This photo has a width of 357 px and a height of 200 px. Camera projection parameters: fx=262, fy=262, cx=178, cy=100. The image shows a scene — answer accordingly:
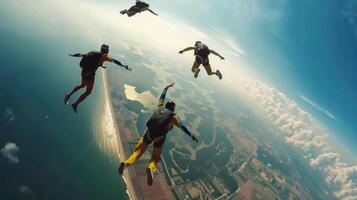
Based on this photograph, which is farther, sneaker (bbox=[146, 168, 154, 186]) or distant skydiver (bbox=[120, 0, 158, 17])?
distant skydiver (bbox=[120, 0, 158, 17])

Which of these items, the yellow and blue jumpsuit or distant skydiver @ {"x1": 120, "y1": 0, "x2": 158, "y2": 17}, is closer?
the yellow and blue jumpsuit

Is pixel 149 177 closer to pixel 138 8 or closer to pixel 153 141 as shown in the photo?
pixel 153 141

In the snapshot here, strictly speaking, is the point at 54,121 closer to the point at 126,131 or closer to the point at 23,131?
the point at 23,131

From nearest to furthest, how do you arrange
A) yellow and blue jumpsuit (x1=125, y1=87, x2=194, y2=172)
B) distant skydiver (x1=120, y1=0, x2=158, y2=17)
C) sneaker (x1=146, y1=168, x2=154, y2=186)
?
1. sneaker (x1=146, y1=168, x2=154, y2=186)
2. yellow and blue jumpsuit (x1=125, y1=87, x2=194, y2=172)
3. distant skydiver (x1=120, y1=0, x2=158, y2=17)

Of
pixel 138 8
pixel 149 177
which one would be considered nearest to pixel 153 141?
pixel 149 177

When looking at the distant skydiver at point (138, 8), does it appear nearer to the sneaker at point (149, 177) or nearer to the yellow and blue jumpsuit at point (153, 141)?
the yellow and blue jumpsuit at point (153, 141)

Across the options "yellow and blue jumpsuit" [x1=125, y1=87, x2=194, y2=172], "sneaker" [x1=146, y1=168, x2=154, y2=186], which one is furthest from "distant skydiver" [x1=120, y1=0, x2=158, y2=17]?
"sneaker" [x1=146, y1=168, x2=154, y2=186]

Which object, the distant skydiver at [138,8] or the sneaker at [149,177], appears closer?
the sneaker at [149,177]

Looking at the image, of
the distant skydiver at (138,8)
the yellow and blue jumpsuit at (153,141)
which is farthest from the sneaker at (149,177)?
the distant skydiver at (138,8)

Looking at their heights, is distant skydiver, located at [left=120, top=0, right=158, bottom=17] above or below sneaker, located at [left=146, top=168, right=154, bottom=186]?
above

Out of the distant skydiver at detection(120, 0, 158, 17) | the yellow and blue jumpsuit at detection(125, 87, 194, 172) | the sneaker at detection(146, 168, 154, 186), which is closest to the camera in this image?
the sneaker at detection(146, 168, 154, 186)

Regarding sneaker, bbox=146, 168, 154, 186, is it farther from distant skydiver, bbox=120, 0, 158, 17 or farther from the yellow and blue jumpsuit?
distant skydiver, bbox=120, 0, 158, 17

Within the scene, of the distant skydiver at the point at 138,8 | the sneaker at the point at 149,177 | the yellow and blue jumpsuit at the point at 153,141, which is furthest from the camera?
the distant skydiver at the point at 138,8
